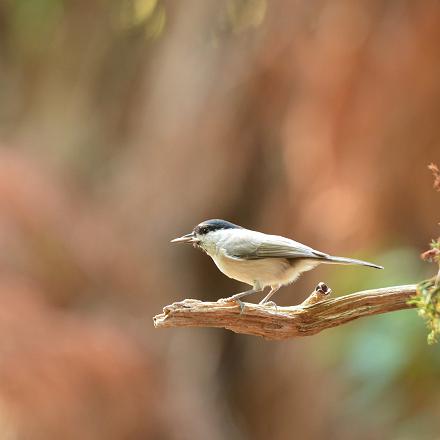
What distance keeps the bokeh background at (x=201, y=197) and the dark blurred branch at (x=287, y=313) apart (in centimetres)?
339

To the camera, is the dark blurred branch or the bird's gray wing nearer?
the dark blurred branch

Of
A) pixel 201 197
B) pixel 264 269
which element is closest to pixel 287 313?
pixel 264 269

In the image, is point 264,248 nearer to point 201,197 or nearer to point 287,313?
point 287,313

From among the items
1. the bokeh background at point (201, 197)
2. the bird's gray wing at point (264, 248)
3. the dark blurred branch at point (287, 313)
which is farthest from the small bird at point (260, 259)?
the bokeh background at point (201, 197)

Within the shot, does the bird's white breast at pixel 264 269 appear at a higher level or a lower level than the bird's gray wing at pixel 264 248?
lower

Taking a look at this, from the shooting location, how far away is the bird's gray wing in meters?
2.66

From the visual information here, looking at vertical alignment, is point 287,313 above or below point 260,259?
below

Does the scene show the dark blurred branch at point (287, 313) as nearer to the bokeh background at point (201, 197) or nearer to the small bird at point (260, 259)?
the small bird at point (260, 259)

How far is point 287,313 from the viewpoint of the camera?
2.54 m

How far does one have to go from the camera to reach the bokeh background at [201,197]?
6.36 m

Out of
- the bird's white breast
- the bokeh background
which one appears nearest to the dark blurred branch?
the bird's white breast

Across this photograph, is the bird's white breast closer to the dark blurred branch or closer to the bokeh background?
the dark blurred branch

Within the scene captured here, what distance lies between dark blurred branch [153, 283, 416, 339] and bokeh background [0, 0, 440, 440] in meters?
3.39

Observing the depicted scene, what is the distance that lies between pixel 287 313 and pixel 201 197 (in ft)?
17.7
